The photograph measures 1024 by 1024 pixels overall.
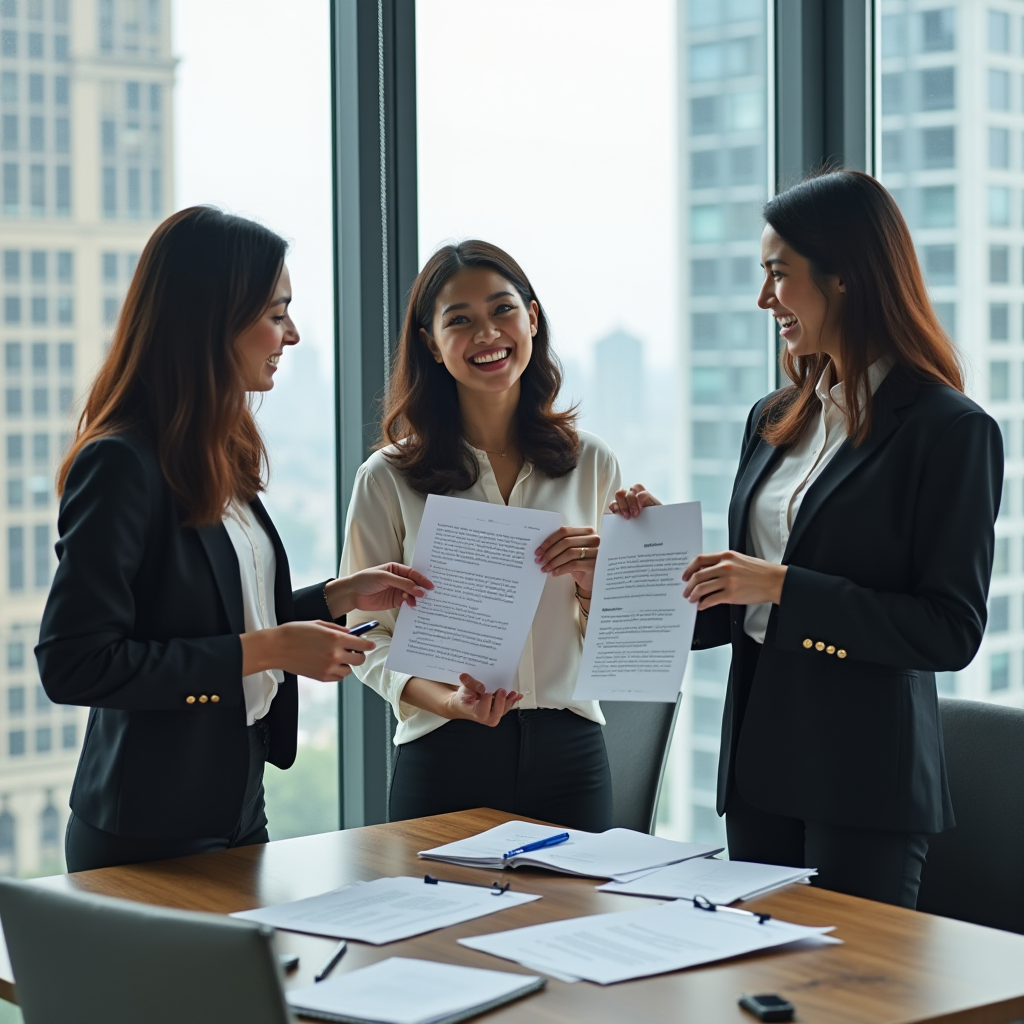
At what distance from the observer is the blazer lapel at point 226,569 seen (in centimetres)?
206

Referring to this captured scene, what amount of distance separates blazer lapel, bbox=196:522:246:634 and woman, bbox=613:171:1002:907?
72 cm

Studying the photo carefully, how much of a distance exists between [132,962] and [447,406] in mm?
1711

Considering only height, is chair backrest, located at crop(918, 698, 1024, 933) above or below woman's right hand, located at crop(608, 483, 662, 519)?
below

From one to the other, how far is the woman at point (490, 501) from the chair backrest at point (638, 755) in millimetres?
373

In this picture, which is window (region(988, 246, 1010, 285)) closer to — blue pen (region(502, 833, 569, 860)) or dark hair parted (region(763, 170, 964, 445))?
dark hair parted (region(763, 170, 964, 445))

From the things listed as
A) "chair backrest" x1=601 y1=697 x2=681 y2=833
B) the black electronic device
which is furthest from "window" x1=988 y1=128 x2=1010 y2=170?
the black electronic device

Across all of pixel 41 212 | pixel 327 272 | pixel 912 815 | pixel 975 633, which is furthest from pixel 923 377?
pixel 41 212

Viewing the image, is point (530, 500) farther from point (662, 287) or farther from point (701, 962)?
point (662, 287)

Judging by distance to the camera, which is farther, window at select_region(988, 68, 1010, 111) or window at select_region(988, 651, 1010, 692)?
window at select_region(988, 651, 1010, 692)

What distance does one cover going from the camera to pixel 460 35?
342cm

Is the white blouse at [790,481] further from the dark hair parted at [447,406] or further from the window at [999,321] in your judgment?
the window at [999,321]

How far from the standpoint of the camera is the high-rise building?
9.23 feet

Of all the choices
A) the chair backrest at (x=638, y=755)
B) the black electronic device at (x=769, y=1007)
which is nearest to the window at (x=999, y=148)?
the chair backrest at (x=638, y=755)

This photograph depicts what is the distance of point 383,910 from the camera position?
1751 mm
